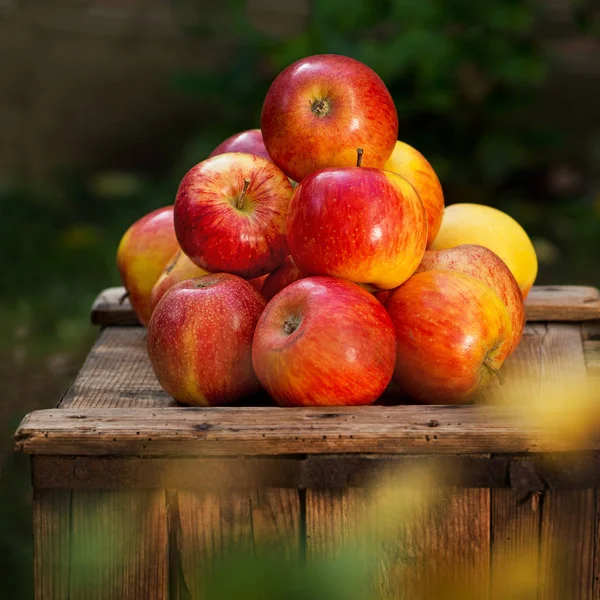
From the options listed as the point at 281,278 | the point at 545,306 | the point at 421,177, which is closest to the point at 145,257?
the point at 281,278

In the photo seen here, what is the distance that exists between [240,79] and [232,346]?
274 centimetres

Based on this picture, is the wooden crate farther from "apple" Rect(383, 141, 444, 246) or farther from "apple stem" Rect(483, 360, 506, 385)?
"apple" Rect(383, 141, 444, 246)

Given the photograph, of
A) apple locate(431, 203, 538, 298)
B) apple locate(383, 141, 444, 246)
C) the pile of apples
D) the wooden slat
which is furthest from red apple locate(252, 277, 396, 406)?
apple locate(431, 203, 538, 298)

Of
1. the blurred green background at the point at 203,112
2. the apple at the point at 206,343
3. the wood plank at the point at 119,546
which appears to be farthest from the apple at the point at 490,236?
the blurred green background at the point at 203,112

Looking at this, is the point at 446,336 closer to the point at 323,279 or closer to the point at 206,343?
the point at 323,279

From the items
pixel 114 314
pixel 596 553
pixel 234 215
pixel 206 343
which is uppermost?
pixel 234 215

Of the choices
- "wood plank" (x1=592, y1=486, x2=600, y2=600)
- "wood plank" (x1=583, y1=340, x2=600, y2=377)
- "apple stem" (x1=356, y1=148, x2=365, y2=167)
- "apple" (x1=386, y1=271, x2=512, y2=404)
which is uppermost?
"apple stem" (x1=356, y1=148, x2=365, y2=167)

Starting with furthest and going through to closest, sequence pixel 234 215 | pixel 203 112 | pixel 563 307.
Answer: pixel 203 112 < pixel 563 307 < pixel 234 215

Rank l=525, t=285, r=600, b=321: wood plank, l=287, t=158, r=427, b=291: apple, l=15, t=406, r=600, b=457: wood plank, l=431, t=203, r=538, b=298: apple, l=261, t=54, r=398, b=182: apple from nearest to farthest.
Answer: l=15, t=406, r=600, b=457: wood plank, l=287, t=158, r=427, b=291: apple, l=261, t=54, r=398, b=182: apple, l=431, t=203, r=538, b=298: apple, l=525, t=285, r=600, b=321: wood plank

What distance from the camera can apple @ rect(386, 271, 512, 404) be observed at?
54.7 inches

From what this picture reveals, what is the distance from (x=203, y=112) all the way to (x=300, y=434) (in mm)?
3632

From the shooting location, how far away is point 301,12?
15.2ft

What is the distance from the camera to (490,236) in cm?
176

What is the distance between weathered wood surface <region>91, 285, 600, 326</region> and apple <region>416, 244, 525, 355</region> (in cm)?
33
